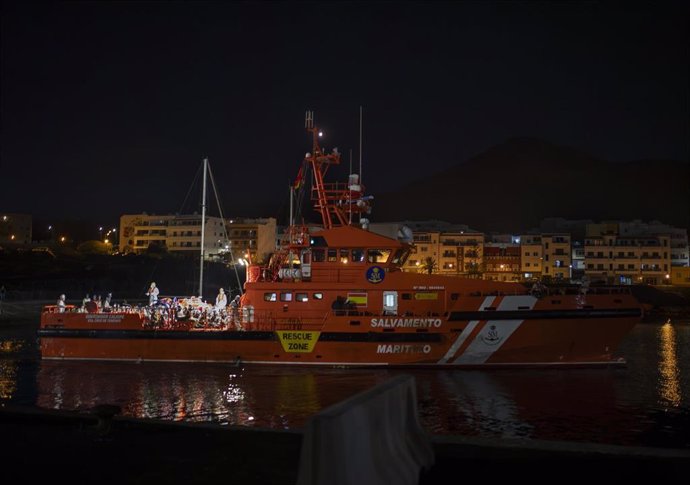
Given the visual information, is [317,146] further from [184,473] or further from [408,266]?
[408,266]

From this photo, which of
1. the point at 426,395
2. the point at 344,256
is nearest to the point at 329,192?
the point at 344,256

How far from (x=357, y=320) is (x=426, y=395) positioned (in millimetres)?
4323

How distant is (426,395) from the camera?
47.0 feet

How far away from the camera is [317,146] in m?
20.7

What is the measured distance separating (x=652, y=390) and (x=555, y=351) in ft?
9.58

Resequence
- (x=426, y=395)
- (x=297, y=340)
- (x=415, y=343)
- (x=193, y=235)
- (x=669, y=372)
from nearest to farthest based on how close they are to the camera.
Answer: (x=426, y=395), (x=415, y=343), (x=297, y=340), (x=669, y=372), (x=193, y=235)

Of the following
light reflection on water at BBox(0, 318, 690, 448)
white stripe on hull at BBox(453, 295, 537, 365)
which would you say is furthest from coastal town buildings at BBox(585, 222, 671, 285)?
white stripe on hull at BBox(453, 295, 537, 365)

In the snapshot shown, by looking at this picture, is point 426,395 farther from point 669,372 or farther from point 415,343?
point 669,372

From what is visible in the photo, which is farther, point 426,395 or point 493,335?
point 493,335

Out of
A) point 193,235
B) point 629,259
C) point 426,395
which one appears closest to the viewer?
point 426,395

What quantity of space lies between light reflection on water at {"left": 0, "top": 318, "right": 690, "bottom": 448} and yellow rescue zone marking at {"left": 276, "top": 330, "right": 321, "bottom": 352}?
0.71 m

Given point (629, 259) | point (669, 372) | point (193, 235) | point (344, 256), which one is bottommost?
point (669, 372)

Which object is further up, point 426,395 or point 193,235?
point 193,235

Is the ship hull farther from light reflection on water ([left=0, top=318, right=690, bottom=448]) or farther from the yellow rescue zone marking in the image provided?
light reflection on water ([left=0, top=318, right=690, bottom=448])
